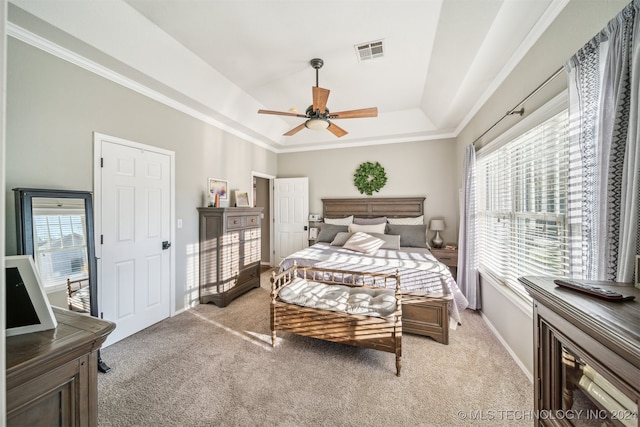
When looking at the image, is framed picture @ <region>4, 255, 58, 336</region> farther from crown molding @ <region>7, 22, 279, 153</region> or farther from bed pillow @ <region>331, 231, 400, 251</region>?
bed pillow @ <region>331, 231, 400, 251</region>

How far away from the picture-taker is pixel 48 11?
72.2 inches

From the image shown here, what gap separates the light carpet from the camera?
5.46 feet

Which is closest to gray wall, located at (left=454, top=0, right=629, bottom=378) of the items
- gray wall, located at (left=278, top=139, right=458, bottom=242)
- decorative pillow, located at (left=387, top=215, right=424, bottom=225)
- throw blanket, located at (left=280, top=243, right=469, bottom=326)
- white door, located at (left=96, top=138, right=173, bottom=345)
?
throw blanket, located at (left=280, top=243, right=469, bottom=326)

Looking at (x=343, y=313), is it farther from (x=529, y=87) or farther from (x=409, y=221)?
(x=409, y=221)

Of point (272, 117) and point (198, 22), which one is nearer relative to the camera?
point (198, 22)

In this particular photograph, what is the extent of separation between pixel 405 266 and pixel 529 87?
201 centimetres

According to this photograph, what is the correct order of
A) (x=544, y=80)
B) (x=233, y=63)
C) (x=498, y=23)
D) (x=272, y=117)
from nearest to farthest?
(x=544, y=80)
(x=498, y=23)
(x=233, y=63)
(x=272, y=117)

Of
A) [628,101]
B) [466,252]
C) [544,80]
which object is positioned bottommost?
[466,252]

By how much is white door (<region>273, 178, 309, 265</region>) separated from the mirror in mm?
3653

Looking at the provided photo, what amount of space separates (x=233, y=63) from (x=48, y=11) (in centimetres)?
155

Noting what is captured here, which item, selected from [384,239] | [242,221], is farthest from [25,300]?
[384,239]

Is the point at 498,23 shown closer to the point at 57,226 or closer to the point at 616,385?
the point at 616,385

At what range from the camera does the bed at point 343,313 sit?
2.11 metres

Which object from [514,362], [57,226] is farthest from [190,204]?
[514,362]
